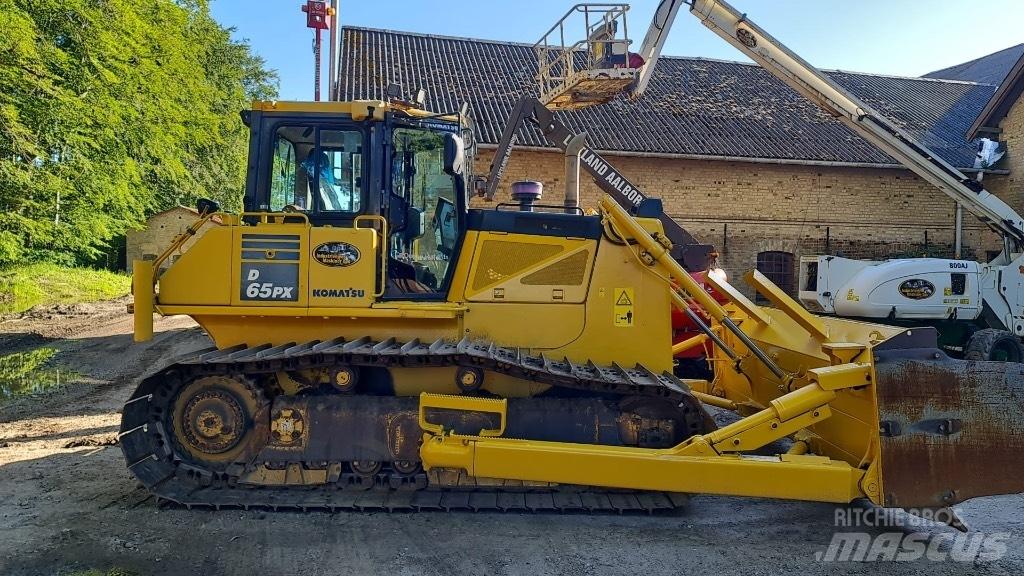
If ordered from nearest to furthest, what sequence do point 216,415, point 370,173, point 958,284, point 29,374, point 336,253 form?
1. point 216,415
2. point 336,253
3. point 370,173
4. point 29,374
5. point 958,284

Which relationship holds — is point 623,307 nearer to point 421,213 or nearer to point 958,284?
point 421,213

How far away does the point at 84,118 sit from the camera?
49.5ft

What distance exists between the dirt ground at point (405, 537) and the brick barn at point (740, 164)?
10702 mm

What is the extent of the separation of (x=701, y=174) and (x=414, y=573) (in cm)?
1401

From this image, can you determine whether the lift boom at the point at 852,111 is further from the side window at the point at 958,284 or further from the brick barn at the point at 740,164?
the brick barn at the point at 740,164

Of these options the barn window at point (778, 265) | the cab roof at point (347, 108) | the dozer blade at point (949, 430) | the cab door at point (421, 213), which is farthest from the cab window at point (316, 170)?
the barn window at point (778, 265)

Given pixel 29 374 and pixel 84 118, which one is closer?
pixel 29 374

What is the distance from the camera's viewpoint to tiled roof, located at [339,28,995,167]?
51.4 ft

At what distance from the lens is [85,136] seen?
606 inches

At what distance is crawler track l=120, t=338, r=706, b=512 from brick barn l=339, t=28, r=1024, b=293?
34.1 ft

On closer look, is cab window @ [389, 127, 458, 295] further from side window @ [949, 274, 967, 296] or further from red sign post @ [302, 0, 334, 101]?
red sign post @ [302, 0, 334, 101]

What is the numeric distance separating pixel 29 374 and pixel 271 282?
22.6 feet

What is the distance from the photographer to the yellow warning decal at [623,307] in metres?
4.72

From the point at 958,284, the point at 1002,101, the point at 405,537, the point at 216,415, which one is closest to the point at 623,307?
the point at 405,537
